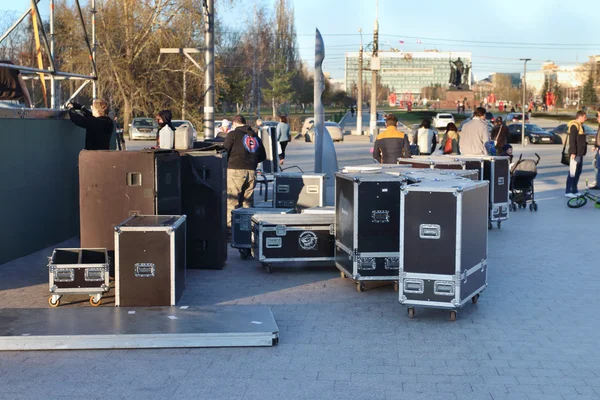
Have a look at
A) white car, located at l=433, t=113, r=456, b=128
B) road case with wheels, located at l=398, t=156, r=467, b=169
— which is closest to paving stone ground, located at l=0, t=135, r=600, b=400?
road case with wheels, located at l=398, t=156, r=467, b=169

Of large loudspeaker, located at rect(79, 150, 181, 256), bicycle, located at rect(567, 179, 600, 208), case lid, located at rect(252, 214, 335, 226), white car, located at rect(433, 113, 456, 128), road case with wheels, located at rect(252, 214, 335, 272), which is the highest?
white car, located at rect(433, 113, 456, 128)

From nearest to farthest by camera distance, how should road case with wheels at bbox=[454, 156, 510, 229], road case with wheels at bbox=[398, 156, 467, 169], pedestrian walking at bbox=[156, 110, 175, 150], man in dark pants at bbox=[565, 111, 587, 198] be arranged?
1. pedestrian walking at bbox=[156, 110, 175, 150]
2. road case with wheels at bbox=[398, 156, 467, 169]
3. road case with wheels at bbox=[454, 156, 510, 229]
4. man in dark pants at bbox=[565, 111, 587, 198]

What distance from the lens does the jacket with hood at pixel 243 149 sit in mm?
12625

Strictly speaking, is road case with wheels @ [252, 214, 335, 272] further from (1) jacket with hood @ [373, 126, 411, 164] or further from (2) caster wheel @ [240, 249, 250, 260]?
(1) jacket with hood @ [373, 126, 411, 164]

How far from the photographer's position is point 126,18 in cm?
4609

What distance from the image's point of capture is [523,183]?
16.9 metres

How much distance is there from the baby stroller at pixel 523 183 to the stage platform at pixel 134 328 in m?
10.3

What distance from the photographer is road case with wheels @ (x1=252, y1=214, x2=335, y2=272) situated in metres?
10.0

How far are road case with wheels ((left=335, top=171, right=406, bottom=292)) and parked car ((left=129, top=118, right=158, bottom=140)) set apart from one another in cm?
3803

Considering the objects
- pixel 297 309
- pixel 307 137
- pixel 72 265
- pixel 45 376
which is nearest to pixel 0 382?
pixel 45 376

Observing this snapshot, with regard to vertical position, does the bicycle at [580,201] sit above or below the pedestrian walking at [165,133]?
below

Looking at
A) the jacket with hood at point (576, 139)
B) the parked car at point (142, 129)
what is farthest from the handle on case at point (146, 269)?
the parked car at point (142, 129)

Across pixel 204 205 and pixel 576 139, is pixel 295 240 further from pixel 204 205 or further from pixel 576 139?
pixel 576 139

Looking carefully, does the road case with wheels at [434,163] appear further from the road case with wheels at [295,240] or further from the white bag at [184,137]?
the white bag at [184,137]
